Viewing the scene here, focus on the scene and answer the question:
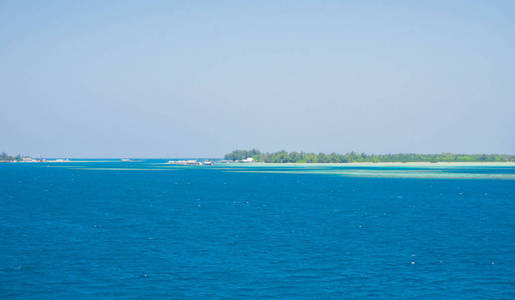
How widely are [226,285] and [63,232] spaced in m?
28.0

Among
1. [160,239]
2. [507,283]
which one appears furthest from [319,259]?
[160,239]

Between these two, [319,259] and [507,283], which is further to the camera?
[319,259]

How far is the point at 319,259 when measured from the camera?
42062 mm

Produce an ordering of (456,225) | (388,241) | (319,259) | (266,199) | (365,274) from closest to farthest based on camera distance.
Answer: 1. (365,274)
2. (319,259)
3. (388,241)
4. (456,225)
5. (266,199)

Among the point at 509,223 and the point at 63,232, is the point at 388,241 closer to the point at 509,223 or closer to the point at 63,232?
the point at 509,223

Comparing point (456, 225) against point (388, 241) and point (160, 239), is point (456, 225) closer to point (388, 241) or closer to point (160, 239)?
point (388, 241)

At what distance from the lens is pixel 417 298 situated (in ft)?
105

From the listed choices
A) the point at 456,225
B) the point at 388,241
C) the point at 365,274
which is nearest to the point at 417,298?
the point at 365,274

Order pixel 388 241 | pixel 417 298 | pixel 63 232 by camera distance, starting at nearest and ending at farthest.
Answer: pixel 417 298 < pixel 388 241 < pixel 63 232

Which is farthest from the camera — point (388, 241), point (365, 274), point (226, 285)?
point (388, 241)

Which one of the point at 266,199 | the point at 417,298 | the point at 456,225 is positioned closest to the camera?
the point at 417,298

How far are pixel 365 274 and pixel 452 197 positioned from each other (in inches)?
2750

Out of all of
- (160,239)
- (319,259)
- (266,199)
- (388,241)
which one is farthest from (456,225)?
(266,199)

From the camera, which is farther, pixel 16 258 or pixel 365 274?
pixel 16 258
